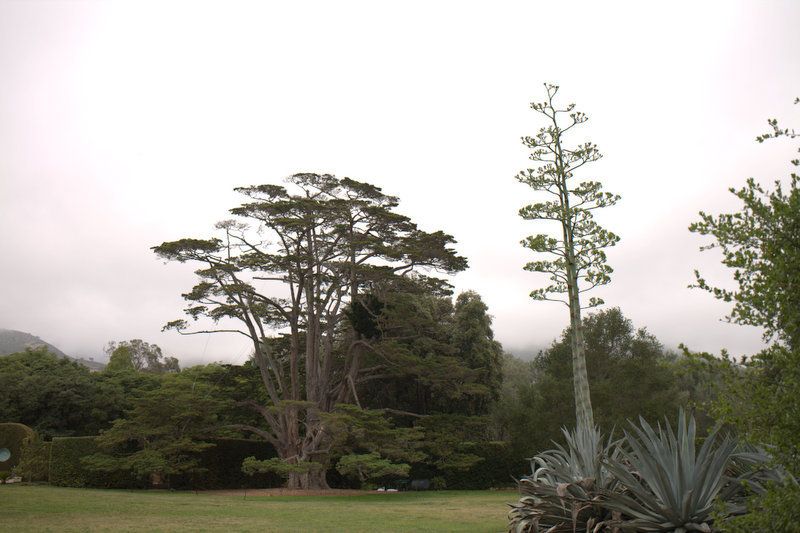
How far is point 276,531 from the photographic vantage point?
12133 millimetres

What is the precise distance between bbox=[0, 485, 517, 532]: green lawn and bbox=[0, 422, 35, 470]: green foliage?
1095cm

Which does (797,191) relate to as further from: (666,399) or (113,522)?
(666,399)

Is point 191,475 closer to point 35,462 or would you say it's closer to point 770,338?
point 35,462

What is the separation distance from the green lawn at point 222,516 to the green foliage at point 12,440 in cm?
1095

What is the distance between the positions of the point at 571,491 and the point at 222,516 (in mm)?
10386

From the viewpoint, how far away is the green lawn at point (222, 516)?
12.7m

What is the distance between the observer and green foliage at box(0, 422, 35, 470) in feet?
97.8

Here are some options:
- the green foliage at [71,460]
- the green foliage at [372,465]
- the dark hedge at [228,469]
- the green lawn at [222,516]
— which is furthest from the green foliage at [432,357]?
the green foliage at [71,460]

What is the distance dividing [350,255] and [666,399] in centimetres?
1538

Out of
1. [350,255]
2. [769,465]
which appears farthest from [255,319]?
[769,465]

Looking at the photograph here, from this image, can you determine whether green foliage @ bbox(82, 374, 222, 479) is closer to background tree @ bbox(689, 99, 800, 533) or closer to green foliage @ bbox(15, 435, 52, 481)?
green foliage @ bbox(15, 435, 52, 481)

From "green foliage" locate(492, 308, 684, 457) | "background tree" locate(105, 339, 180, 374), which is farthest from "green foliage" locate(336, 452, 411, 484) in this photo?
"background tree" locate(105, 339, 180, 374)

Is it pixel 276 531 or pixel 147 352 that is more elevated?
pixel 147 352

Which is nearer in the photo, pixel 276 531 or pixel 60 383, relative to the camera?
pixel 276 531
